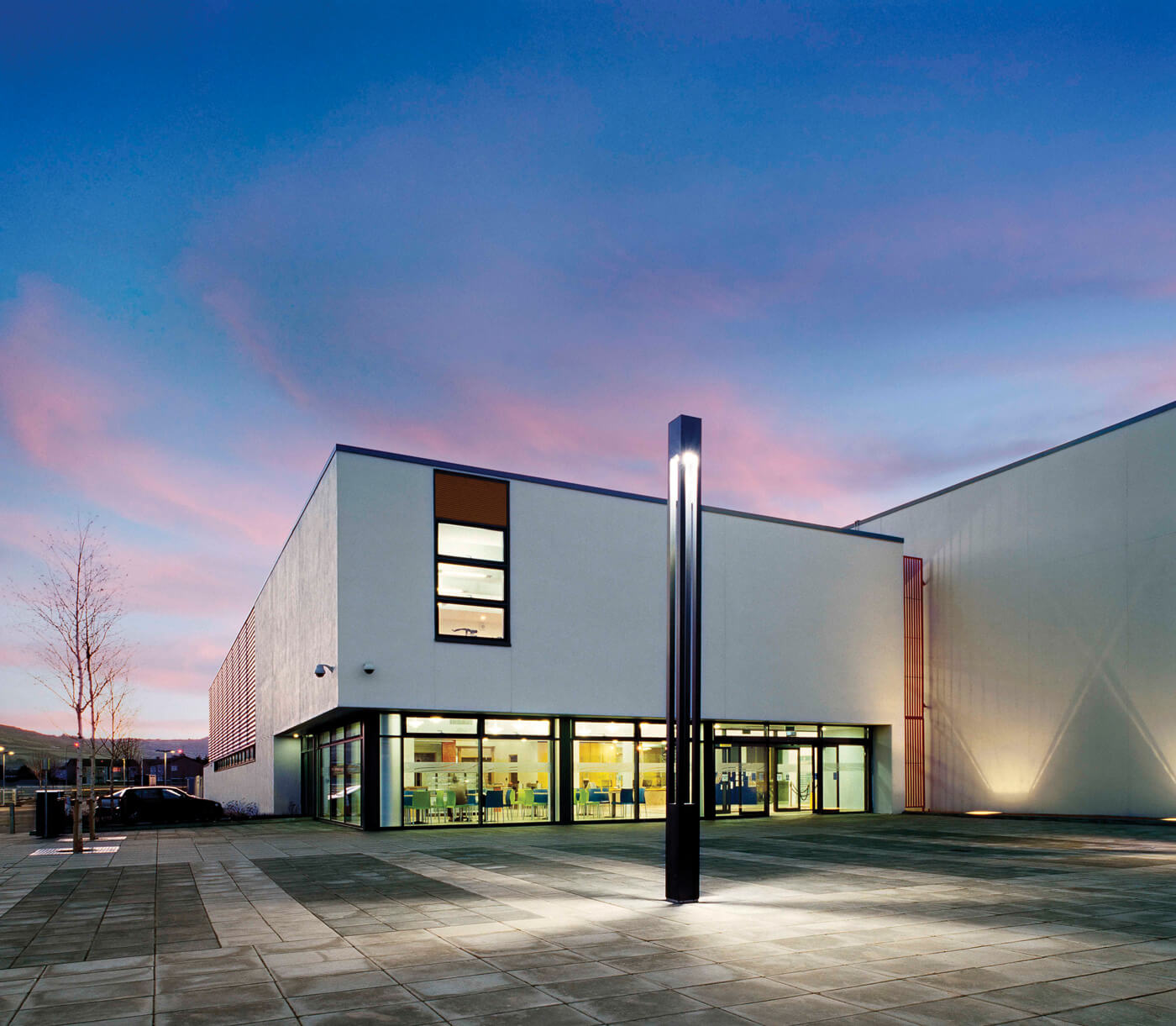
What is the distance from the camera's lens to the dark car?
92.8 feet

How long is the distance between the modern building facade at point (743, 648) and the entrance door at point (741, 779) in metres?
0.07

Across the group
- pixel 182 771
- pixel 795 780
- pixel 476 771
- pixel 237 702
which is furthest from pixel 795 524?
pixel 182 771

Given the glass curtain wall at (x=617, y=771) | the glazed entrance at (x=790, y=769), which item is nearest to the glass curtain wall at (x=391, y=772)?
the glass curtain wall at (x=617, y=771)

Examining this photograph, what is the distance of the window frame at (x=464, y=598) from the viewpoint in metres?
23.0

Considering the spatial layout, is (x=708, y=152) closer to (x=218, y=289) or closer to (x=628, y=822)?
(x=218, y=289)

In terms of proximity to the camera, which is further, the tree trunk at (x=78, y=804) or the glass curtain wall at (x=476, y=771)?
the glass curtain wall at (x=476, y=771)

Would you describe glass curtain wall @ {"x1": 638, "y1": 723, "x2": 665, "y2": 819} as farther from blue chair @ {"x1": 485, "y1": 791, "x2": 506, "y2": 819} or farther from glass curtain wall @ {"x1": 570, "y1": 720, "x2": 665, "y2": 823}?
blue chair @ {"x1": 485, "y1": 791, "x2": 506, "y2": 819}

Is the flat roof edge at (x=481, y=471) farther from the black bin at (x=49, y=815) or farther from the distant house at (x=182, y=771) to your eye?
the distant house at (x=182, y=771)

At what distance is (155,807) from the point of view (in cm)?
2869

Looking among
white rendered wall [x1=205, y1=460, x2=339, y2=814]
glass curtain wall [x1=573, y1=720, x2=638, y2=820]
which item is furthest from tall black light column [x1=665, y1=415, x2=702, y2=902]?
glass curtain wall [x1=573, y1=720, x2=638, y2=820]

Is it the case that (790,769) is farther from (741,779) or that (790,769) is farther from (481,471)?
(481,471)

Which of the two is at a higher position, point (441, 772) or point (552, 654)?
point (552, 654)

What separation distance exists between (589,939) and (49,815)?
57.7ft

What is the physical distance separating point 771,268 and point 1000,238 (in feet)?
15.2
